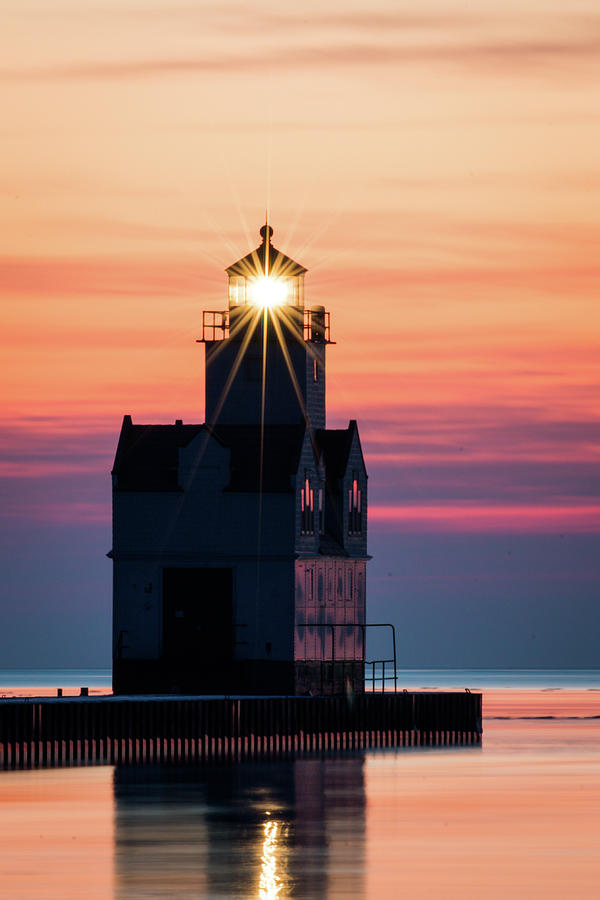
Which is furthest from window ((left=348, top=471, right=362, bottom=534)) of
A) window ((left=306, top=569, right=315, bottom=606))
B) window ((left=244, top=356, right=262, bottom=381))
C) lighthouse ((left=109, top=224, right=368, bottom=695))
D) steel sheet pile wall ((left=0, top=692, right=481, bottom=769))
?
steel sheet pile wall ((left=0, top=692, right=481, bottom=769))

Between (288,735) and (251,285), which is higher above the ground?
(251,285)

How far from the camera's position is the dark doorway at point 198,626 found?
83.7 metres

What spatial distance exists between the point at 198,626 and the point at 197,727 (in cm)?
565

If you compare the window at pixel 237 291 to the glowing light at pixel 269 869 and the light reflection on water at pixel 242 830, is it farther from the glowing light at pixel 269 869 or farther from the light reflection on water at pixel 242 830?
the glowing light at pixel 269 869

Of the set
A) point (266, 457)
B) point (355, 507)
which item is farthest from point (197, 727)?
point (355, 507)

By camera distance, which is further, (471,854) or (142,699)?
(142,699)

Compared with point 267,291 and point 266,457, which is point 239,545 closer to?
point 266,457

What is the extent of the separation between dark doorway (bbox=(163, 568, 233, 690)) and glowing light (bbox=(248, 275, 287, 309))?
36.1 feet

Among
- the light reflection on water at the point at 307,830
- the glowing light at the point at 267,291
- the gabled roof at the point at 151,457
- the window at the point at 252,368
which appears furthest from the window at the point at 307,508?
the light reflection on water at the point at 307,830

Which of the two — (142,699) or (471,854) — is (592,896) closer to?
(471,854)

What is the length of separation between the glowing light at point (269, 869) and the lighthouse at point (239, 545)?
76.3 ft

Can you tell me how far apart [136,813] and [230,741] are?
1740 centimetres

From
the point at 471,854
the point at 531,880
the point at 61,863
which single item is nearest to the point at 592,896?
the point at 531,880

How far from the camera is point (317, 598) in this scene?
85562mm
